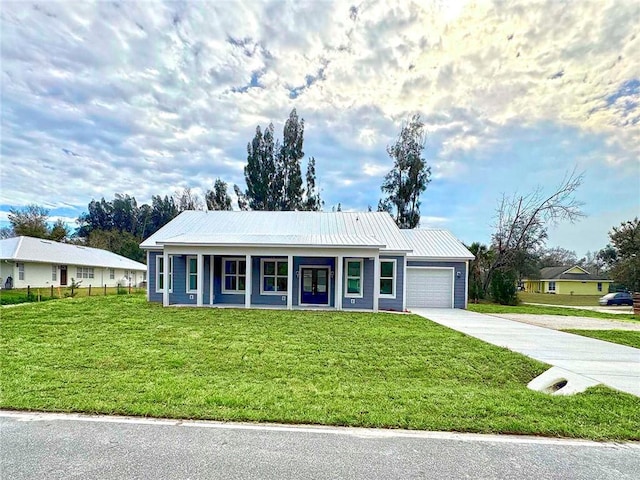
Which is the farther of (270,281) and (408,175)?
(408,175)

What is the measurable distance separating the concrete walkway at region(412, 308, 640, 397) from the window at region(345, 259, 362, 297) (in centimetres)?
437

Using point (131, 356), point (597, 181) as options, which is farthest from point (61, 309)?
point (597, 181)

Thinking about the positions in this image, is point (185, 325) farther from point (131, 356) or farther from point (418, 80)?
point (418, 80)

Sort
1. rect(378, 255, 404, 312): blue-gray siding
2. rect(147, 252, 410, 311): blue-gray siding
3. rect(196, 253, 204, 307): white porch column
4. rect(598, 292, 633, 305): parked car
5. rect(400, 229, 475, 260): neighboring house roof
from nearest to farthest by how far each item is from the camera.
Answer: rect(196, 253, 204, 307): white porch column → rect(378, 255, 404, 312): blue-gray siding → rect(147, 252, 410, 311): blue-gray siding → rect(400, 229, 475, 260): neighboring house roof → rect(598, 292, 633, 305): parked car

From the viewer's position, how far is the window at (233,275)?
15.5m

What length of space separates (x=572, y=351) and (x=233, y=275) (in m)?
12.5

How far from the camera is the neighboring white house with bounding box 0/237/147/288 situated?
2346 cm

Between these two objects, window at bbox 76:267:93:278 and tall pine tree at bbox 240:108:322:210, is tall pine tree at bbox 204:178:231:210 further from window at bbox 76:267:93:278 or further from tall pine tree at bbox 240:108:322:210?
window at bbox 76:267:93:278

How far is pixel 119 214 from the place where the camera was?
52625 millimetres

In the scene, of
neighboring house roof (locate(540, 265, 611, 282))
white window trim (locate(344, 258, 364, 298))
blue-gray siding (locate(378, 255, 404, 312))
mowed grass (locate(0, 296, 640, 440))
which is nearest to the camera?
Answer: mowed grass (locate(0, 296, 640, 440))

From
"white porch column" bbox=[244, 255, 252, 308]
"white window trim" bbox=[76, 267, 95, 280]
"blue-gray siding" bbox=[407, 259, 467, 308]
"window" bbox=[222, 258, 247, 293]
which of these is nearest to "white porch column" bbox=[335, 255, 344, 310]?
"white porch column" bbox=[244, 255, 252, 308]

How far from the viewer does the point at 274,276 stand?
15.4 meters

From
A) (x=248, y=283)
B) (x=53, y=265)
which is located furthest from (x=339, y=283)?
(x=53, y=265)

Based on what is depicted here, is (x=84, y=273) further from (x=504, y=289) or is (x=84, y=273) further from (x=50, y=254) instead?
(x=504, y=289)
